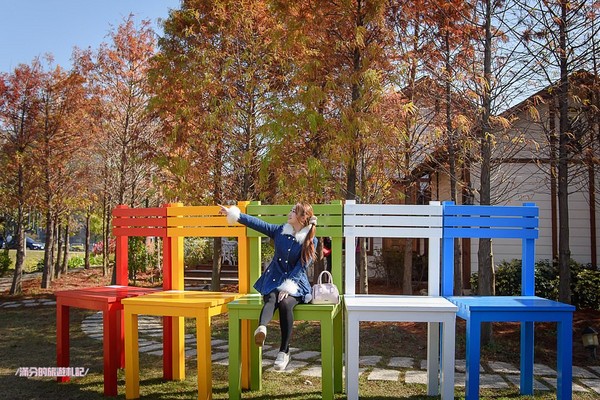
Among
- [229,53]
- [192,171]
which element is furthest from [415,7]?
[192,171]

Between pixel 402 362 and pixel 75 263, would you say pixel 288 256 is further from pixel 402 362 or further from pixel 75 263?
pixel 75 263

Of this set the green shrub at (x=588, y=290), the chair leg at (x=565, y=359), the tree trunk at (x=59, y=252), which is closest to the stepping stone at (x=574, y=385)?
the chair leg at (x=565, y=359)

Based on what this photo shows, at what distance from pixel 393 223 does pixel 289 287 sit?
1.24 metres

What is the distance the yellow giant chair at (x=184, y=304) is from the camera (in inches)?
186

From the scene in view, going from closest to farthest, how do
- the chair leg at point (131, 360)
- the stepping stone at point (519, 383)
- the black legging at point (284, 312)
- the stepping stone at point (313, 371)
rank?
the black legging at point (284, 312) → the chair leg at point (131, 360) → the stepping stone at point (519, 383) → the stepping stone at point (313, 371)

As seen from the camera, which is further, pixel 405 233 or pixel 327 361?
pixel 405 233

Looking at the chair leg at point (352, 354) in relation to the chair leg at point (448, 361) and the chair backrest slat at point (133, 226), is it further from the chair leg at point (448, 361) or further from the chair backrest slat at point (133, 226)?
the chair backrest slat at point (133, 226)

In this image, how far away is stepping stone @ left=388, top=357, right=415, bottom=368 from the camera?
6.34 metres

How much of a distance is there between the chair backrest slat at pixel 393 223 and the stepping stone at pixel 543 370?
1717mm

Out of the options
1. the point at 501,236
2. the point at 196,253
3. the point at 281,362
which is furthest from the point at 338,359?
the point at 196,253

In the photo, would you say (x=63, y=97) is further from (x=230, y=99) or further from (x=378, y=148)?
(x=378, y=148)

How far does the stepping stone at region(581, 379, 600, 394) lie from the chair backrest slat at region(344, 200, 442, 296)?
1731mm

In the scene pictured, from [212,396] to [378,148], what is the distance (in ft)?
13.7

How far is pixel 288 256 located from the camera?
5148mm
